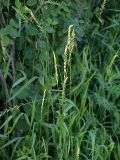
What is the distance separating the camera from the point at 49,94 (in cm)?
234

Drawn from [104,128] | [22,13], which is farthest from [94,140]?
[22,13]

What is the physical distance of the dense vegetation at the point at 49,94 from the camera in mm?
2250

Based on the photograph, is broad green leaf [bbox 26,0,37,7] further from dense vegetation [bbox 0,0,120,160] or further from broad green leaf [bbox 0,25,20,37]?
broad green leaf [bbox 0,25,20,37]

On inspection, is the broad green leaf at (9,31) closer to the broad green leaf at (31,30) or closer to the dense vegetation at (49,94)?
the dense vegetation at (49,94)

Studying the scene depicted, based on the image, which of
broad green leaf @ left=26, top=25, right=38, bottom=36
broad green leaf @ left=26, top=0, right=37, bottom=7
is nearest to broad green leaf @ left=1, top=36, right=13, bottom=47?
broad green leaf @ left=26, top=25, right=38, bottom=36

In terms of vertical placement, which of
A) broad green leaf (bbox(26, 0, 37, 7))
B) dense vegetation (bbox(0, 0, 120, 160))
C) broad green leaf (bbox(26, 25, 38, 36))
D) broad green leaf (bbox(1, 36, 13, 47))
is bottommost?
dense vegetation (bbox(0, 0, 120, 160))

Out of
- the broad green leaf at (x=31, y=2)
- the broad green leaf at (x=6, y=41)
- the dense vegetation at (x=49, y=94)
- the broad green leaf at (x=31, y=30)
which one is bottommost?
the dense vegetation at (x=49, y=94)

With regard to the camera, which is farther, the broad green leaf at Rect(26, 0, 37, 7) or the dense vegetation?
the broad green leaf at Rect(26, 0, 37, 7)

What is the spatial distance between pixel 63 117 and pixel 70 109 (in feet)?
0.87

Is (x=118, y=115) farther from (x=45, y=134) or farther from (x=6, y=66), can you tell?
(x=6, y=66)

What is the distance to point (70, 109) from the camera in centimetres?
248

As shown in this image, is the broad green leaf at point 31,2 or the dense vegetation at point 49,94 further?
the broad green leaf at point 31,2

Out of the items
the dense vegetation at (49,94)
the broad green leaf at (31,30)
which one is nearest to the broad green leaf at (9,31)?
the dense vegetation at (49,94)

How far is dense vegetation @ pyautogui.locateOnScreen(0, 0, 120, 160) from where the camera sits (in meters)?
2.25
